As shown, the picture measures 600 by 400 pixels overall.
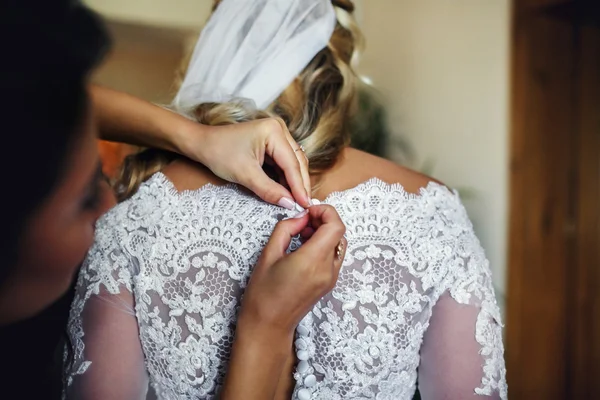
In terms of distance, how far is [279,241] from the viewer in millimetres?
458

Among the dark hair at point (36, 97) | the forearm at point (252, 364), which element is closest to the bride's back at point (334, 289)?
the forearm at point (252, 364)

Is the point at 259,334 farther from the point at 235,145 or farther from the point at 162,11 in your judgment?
the point at 162,11

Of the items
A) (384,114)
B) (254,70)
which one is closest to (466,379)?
(254,70)

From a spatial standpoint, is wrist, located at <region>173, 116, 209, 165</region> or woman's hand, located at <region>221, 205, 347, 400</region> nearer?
woman's hand, located at <region>221, 205, 347, 400</region>

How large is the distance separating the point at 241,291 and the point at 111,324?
0.51ft

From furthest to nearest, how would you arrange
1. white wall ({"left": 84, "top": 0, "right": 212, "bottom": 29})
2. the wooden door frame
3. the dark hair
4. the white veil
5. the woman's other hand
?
the wooden door frame, the white veil, the woman's other hand, white wall ({"left": 84, "top": 0, "right": 212, "bottom": 29}), the dark hair

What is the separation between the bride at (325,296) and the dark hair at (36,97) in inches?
Result: 14.5

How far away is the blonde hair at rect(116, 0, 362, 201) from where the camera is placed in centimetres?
64

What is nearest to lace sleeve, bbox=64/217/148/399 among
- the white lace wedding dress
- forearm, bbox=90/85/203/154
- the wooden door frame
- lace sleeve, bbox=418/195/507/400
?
the white lace wedding dress

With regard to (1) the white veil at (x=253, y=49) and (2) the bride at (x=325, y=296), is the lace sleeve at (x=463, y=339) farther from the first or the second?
(1) the white veil at (x=253, y=49)

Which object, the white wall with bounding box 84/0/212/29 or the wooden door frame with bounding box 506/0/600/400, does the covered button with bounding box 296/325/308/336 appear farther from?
the wooden door frame with bounding box 506/0/600/400

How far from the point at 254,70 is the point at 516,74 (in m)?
0.62

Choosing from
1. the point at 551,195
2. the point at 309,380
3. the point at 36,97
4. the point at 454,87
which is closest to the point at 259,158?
the point at 309,380

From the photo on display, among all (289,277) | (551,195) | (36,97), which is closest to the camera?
(36,97)
